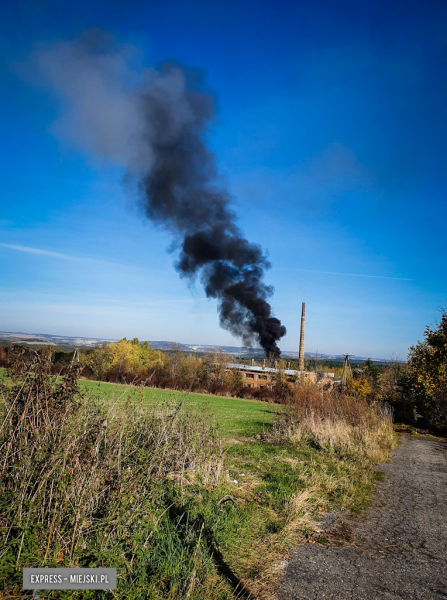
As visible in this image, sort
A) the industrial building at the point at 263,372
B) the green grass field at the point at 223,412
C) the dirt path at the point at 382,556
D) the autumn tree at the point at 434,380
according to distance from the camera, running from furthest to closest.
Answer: the industrial building at the point at 263,372, the autumn tree at the point at 434,380, the green grass field at the point at 223,412, the dirt path at the point at 382,556

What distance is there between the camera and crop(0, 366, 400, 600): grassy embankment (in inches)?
132

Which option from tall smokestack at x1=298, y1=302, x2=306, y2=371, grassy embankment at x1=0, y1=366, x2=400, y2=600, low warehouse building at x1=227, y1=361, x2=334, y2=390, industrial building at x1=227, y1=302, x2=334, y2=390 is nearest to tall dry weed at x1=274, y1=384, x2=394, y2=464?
grassy embankment at x1=0, y1=366, x2=400, y2=600

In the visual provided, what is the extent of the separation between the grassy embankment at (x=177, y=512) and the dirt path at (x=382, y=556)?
270 millimetres

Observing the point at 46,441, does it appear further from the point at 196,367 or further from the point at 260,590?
the point at 196,367

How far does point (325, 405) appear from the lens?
13.3 m

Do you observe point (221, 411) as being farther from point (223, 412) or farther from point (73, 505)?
point (73, 505)

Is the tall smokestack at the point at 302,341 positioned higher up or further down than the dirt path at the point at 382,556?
higher up

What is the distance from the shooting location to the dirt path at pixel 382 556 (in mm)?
3803

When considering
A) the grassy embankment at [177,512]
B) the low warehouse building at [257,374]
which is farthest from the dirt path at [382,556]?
the low warehouse building at [257,374]

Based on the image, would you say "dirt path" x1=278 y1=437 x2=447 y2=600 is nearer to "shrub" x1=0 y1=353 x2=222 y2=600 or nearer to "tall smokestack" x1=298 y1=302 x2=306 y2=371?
"shrub" x1=0 y1=353 x2=222 y2=600

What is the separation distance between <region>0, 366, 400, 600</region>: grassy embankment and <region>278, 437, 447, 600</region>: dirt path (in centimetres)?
27

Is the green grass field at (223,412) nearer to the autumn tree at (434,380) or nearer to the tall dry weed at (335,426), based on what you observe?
the tall dry weed at (335,426)

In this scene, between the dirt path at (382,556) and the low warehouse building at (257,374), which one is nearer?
the dirt path at (382,556)

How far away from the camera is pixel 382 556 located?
4617mm
